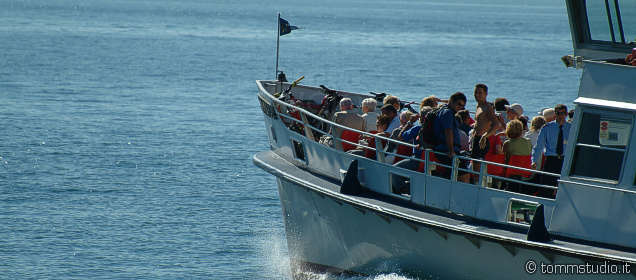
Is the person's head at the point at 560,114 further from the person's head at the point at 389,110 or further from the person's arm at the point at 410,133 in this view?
the person's head at the point at 389,110

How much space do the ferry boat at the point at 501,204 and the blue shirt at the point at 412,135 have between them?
0.31 meters

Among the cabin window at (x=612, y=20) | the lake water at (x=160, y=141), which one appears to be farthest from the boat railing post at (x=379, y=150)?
the cabin window at (x=612, y=20)

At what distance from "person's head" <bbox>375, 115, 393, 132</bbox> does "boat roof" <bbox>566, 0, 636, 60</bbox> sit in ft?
8.35

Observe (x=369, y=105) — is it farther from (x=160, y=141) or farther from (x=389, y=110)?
(x=160, y=141)

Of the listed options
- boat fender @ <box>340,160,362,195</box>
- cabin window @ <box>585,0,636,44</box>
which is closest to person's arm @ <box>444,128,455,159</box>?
boat fender @ <box>340,160,362,195</box>

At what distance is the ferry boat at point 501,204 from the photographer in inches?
358

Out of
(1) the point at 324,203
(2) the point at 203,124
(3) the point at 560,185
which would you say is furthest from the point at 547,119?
(2) the point at 203,124

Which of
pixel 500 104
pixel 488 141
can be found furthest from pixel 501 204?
pixel 500 104

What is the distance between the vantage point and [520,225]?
972cm

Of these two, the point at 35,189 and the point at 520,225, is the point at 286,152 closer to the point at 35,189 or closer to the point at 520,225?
the point at 520,225

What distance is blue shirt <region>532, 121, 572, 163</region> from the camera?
1021cm

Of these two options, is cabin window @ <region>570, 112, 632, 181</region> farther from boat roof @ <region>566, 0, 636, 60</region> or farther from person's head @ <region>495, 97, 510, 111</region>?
person's head @ <region>495, 97, 510, 111</region>

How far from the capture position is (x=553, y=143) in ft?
33.6

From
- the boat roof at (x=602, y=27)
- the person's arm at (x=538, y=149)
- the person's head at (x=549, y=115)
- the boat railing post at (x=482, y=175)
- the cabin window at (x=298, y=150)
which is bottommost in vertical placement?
the cabin window at (x=298, y=150)
